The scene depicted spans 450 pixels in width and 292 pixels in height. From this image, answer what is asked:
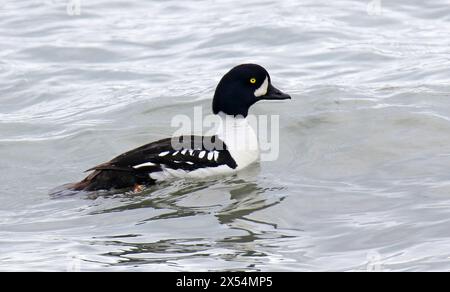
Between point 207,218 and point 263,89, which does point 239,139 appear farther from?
point 207,218

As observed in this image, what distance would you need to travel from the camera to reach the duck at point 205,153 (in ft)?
35.2

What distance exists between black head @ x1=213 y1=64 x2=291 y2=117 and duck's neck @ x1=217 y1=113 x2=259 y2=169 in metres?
0.10

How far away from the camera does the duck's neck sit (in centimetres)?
1138

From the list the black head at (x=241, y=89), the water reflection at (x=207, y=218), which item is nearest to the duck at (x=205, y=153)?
the black head at (x=241, y=89)

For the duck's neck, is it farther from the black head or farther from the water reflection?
the water reflection

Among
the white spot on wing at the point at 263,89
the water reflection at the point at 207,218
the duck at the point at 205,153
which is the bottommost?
the water reflection at the point at 207,218

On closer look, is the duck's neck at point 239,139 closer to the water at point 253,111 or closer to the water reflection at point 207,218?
the water at point 253,111

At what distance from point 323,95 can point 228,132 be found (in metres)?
3.18

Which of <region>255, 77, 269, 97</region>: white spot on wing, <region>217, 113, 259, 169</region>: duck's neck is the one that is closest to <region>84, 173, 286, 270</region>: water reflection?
<region>217, 113, 259, 169</region>: duck's neck

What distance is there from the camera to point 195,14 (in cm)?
→ 1931

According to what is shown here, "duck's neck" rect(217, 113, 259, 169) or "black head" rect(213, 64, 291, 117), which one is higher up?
"black head" rect(213, 64, 291, 117)

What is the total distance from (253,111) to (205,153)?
303 centimetres

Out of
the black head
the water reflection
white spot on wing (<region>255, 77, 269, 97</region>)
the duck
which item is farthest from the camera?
white spot on wing (<region>255, 77, 269, 97</region>)

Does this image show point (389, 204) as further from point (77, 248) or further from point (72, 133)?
point (72, 133)
